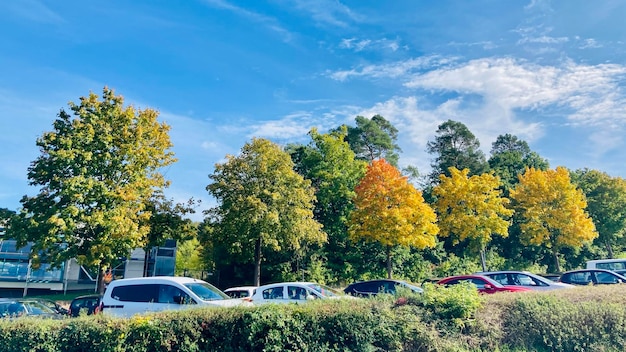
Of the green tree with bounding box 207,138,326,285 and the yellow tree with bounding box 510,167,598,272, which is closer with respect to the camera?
the green tree with bounding box 207,138,326,285

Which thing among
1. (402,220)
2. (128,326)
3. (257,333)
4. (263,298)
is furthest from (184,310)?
(402,220)

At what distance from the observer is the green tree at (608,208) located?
43.4 meters

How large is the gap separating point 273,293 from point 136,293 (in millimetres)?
4903

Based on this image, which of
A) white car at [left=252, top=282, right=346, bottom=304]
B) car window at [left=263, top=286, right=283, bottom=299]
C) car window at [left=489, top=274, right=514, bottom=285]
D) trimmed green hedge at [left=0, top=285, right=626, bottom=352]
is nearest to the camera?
trimmed green hedge at [left=0, top=285, right=626, bottom=352]

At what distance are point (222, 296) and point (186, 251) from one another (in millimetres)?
47471

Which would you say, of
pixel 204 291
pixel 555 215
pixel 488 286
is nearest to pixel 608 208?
pixel 555 215

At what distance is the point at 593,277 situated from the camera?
18.2m

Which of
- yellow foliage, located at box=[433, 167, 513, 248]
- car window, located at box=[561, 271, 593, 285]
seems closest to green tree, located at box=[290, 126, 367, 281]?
yellow foliage, located at box=[433, 167, 513, 248]

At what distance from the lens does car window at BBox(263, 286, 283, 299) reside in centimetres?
1504

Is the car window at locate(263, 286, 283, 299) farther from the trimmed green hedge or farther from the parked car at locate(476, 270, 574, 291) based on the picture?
the parked car at locate(476, 270, 574, 291)

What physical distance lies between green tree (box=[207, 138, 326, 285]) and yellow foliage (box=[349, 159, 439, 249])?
3630 mm

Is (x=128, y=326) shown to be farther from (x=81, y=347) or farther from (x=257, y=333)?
(x=257, y=333)

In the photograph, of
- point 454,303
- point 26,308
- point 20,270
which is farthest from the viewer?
point 20,270

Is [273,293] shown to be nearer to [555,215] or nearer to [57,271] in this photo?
[57,271]
